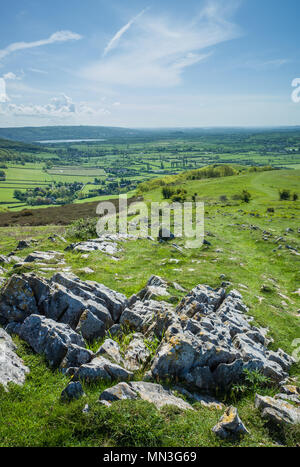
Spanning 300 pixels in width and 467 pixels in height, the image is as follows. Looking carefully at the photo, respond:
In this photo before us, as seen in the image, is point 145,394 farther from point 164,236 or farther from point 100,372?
point 164,236

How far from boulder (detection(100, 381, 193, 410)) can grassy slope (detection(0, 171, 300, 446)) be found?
1.34ft

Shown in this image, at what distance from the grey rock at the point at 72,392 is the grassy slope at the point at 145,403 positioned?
0.81ft

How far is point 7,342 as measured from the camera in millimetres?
10836

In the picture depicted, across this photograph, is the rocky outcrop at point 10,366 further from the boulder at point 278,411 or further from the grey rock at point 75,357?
the boulder at point 278,411

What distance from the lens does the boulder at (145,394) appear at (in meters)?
8.41

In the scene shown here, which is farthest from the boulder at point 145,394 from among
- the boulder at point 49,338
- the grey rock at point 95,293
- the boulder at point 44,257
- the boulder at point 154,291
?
the boulder at point 44,257

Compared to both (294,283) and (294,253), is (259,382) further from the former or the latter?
(294,253)

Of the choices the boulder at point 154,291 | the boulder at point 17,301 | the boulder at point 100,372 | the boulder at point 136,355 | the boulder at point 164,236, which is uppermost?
the boulder at point 17,301

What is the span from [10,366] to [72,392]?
109 inches

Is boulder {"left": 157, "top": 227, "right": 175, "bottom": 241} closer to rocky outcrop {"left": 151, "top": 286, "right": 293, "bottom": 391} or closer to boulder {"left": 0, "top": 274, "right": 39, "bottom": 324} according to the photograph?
rocky outcrop {"left": 151, "top": 286, "right": 293, "bottom": 391}

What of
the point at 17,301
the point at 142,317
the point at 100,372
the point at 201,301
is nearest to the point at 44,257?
the point at 17,301

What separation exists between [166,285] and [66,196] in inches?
6408
